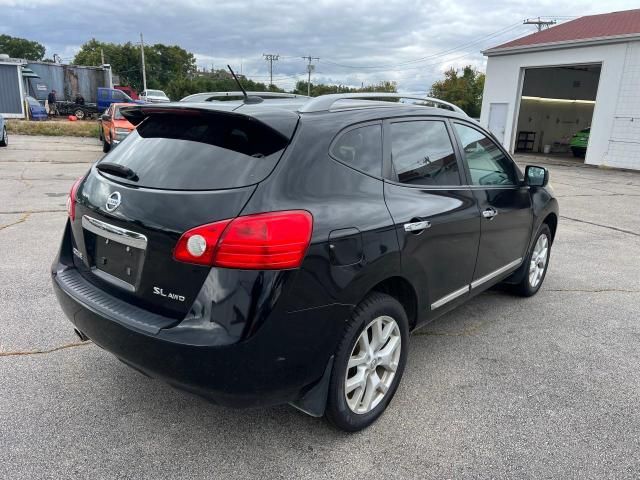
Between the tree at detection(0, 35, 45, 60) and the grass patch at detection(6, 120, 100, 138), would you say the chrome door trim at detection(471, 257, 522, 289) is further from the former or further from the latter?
the tree at detection(0, 35, 45, 60)

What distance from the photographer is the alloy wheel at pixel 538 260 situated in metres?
4.76

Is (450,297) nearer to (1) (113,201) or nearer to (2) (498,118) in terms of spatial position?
(1) (113,201)

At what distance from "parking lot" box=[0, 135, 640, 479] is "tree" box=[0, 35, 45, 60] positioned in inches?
A: 4825

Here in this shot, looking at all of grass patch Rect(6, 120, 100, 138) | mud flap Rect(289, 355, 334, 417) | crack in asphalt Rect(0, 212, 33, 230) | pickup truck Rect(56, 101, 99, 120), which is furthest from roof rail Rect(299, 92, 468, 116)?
pickup truck Rect(56, 101, 99, 120)

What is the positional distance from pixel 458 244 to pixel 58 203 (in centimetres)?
749

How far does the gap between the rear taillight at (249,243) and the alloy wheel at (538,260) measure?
3240 millimetres

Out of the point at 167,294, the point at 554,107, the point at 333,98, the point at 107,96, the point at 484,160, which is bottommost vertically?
the point at 167,294

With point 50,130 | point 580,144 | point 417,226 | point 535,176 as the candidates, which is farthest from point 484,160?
point 50,130

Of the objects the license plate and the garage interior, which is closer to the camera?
the license plate

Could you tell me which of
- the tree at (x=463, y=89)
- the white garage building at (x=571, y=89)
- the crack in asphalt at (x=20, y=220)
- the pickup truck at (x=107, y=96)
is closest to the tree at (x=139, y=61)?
the tree at (x=463, y=89)

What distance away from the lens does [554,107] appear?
29.5 meters

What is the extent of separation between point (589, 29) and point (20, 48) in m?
119

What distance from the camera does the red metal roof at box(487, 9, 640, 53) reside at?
19.9 m

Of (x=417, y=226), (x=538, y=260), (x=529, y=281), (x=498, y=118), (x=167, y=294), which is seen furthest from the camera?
(x=498, y=118)
